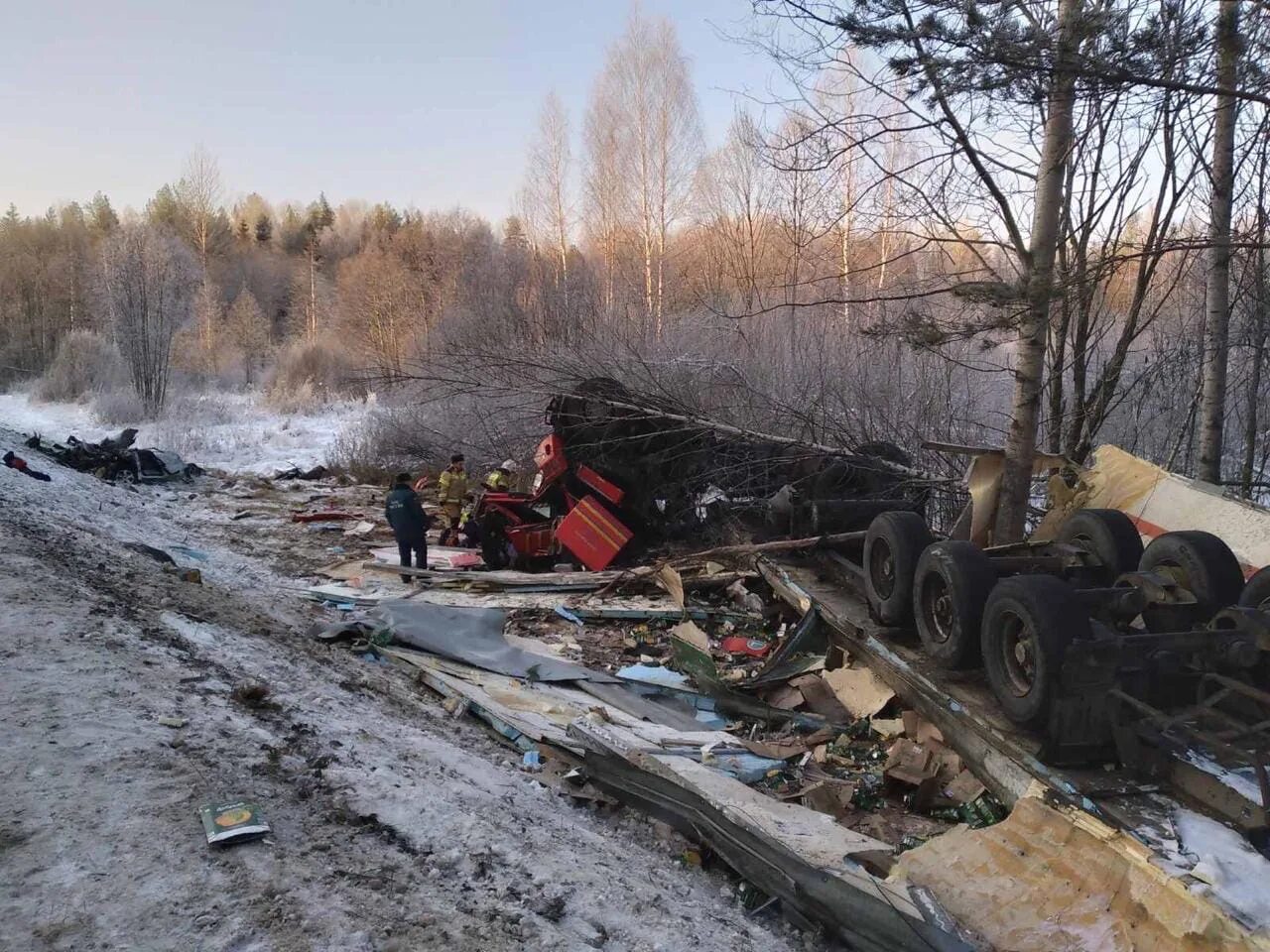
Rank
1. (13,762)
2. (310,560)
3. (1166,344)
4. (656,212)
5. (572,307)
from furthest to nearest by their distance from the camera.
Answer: (656,212) < (572,307) < (1166,344) < (310,560) < (13,762)

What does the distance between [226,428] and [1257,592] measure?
22.9 metres

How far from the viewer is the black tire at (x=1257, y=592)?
3676 millimetres

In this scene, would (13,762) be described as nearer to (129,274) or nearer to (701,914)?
(701,914)

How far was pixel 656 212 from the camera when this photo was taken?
23.8 metres

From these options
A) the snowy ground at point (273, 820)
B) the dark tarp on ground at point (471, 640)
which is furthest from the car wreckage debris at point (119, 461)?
the snowy ground at point (273, 820)

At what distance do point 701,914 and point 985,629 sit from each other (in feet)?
6.15

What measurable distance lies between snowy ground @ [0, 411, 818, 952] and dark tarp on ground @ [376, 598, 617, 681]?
34.8 inches

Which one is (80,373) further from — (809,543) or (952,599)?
(952,599)

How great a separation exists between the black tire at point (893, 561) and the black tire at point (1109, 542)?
833 mm

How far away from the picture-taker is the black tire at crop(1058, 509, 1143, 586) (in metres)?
4.38

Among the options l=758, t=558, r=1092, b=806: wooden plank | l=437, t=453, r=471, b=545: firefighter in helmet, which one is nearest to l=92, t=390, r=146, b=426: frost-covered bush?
l=437, t=453, r=471, b=545: firefighter in helmet

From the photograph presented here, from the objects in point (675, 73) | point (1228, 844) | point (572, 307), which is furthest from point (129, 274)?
point (1228, 844)

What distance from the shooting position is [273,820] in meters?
2.43

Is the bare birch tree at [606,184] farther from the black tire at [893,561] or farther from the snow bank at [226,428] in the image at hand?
the black tire at [893,561]
